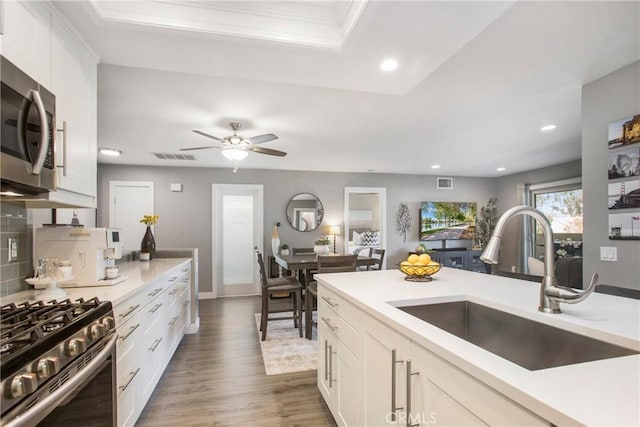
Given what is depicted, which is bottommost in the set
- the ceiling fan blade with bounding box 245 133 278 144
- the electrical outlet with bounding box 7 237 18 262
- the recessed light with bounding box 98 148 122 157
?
the electrical outlet with bounding box 7 237 18 262

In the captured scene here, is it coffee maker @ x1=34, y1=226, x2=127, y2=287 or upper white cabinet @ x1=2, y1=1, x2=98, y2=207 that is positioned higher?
upper white cabinet @ x1=2, y1=1, x2=98, y2=207

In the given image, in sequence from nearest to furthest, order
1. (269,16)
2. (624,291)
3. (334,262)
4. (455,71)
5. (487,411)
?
(487,411) < (624,291) < (269,16) < (455,71) < (334,262)

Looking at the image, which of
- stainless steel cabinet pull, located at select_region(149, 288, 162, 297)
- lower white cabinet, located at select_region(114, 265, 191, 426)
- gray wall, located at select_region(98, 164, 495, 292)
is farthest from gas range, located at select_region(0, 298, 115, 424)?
gray wall, located at select_region(98, 164, 495, 292)

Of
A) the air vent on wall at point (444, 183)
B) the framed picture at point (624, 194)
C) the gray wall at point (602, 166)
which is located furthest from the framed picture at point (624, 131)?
the air vent on wall at point (444, 183)

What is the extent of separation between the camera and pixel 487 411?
78cm

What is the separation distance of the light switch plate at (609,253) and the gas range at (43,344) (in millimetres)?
3404

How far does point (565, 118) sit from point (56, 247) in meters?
4.83

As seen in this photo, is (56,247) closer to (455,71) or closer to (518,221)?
(455,71)

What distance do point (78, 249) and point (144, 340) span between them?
0.75 meters

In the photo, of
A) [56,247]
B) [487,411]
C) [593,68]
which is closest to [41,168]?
[56,247]

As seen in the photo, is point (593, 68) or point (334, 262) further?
point (334, 262)

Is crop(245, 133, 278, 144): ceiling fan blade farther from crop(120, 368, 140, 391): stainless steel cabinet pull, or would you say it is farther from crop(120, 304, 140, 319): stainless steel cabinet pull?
crop(120, 368, 140, 391): stainless steel cabinet pull

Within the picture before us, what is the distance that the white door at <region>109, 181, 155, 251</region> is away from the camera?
5.61m

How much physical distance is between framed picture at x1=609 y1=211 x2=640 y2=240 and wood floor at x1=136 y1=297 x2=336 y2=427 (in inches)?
99.4
